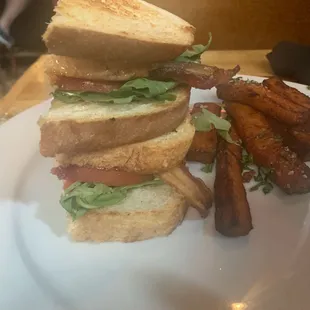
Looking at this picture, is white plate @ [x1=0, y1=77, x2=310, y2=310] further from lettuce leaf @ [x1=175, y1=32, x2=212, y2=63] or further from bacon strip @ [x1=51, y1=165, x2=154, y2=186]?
lettuce leaf @ [x1=175, y1=32, x2=212, y2=63]

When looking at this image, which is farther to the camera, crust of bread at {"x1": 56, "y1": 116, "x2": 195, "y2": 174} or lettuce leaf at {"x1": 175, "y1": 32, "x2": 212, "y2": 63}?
lettuce leaf at {"x1": 175, "y1": 32, "x2": 212, "y2": 63}

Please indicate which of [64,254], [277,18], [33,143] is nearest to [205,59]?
[277,18]

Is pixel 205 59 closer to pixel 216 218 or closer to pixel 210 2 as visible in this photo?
pixel 210 2

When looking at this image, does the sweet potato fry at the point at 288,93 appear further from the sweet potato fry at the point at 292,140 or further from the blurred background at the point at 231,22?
the blurred background at the point at 231,22

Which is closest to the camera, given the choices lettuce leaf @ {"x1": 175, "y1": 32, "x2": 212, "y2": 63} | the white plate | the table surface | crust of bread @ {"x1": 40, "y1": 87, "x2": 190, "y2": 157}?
the white plate

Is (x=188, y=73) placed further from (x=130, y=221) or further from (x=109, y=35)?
(x=130, y=221)

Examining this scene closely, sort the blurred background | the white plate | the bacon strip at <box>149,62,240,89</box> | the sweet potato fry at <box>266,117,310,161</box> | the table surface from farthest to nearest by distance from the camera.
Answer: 1. the blurred background
2. the table surface
3. the sweet potato fry at <box>266,117,310,161</box>
4. the bacon strip at <box>149,62,240,89</box>
5. the white plate

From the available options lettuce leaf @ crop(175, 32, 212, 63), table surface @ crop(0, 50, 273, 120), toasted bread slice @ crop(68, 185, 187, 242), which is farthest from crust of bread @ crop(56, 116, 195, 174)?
table surface @ crop(0, 50, 273, 120)
